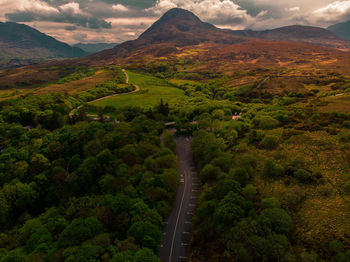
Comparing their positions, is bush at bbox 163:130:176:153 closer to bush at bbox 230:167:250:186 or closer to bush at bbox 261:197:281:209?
bush at bbox 230:167:250:186

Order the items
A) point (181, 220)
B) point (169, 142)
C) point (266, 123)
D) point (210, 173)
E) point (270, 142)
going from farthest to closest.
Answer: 1. point (266, 123)
2. point (169, 142)
3. point (270, 142)
4. point (210, 173)
5. point (181, 220)

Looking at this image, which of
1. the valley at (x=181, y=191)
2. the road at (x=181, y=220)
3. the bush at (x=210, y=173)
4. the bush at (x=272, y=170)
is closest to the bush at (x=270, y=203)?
the valley at (x=181, y=191)

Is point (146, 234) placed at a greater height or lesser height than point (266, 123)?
lesser

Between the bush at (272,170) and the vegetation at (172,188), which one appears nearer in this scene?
the vegetation at (172,188)

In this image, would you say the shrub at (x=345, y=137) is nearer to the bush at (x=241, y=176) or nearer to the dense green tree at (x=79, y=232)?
the bush at (x=241, y=176)

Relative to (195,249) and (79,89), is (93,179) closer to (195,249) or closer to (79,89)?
(195,249)

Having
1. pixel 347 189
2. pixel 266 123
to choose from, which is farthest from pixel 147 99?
pixel 347 189

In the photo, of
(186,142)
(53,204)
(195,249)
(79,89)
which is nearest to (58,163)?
(53,204)

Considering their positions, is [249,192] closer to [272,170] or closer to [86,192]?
[272,170]
